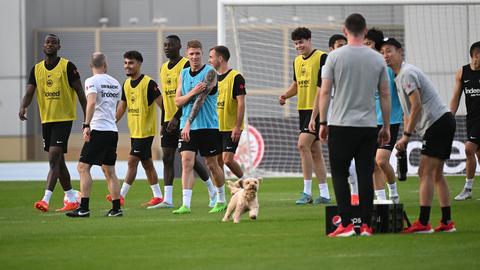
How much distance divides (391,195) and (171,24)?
3792 cm

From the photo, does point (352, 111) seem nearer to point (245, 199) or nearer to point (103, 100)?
point (245, 199)

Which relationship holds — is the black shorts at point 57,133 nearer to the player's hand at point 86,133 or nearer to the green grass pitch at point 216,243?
the green grass pitch at point 216,243

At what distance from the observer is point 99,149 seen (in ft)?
50.4

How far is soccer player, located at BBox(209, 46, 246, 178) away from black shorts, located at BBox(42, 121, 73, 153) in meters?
2.16

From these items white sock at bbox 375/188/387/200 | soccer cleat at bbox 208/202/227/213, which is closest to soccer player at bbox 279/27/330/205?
soccer cleat at bbox 208/202/227/213

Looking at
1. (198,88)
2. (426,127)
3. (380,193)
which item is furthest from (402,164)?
(198,88)

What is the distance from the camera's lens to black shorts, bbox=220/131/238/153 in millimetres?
17234

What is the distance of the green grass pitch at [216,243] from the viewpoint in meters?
10.2

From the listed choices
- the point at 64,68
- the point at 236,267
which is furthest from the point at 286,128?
the point at 236,267

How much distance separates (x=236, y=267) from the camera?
32.5 feet

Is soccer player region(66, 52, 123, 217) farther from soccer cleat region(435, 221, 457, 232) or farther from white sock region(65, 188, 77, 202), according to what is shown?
soccer cleat region(435, 221, 457, 232)

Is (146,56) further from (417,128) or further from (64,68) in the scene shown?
(417,128)

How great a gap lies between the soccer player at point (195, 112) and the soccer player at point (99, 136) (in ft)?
2.87

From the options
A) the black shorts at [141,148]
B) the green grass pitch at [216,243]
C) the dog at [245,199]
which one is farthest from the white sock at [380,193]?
the black shorts at [141,148]
